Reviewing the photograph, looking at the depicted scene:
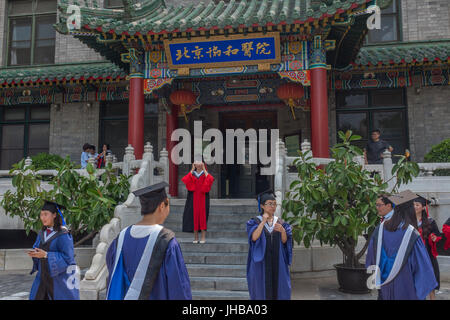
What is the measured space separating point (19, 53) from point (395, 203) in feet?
43.9

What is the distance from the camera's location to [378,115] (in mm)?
10828

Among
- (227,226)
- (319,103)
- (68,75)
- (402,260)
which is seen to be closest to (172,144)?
(68,75)

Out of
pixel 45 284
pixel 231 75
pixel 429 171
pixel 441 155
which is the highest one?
pixel 231 75

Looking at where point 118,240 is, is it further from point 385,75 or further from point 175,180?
point 385,75

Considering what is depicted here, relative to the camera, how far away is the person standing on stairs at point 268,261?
4332mm

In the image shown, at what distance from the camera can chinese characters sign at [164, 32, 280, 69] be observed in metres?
8.55

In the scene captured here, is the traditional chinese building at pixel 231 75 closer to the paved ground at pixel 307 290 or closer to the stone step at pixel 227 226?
the stone step at pixel 227 226

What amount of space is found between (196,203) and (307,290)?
236cm

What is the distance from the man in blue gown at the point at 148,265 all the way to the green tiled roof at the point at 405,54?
8337 mm

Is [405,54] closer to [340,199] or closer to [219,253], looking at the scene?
[340,199]

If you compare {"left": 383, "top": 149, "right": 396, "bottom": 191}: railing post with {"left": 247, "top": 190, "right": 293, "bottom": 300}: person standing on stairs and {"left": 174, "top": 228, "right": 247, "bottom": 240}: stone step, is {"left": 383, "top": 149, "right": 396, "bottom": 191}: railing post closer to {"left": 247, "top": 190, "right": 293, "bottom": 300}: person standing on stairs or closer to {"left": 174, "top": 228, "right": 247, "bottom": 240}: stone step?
{"left": 174, "top": 228, "right": 247, "bottom": 240}: stone step

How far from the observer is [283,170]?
748 centimetres

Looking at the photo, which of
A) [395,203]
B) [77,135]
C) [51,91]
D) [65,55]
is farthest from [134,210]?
[65,55]

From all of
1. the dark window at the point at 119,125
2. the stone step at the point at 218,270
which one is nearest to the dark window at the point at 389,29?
the dark window at the point at 119,125
